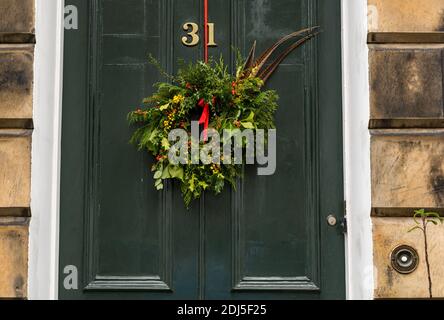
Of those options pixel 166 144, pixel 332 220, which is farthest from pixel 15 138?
pixel 332 220

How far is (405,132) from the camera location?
4797 millimetres

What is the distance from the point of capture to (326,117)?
5.22 m

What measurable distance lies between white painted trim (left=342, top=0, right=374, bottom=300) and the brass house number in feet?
2.92

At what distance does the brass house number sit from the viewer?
17.3ft

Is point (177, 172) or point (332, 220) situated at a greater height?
point (177, 172)

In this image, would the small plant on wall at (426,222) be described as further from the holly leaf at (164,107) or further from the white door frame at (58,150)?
the holly leaf at (164,107)

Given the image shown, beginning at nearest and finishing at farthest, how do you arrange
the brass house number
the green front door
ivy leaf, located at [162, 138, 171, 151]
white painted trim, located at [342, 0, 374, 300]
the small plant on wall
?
the small plant on wall < white painted trim, located at [342, 0, 374, 300] < ivy leaf, located at [162, 138, 171, 151] < the green front door < the brass house number

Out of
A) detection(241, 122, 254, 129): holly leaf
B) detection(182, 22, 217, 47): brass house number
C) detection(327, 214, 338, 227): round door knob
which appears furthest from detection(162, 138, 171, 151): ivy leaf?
detection(327, 214, 338, 227): round door knob

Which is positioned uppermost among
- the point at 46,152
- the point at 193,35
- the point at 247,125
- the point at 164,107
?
the point at 193,35

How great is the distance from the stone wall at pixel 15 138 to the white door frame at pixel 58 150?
0.05 m

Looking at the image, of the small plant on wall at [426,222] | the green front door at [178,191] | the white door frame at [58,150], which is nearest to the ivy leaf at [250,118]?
the green front door at [178,191]

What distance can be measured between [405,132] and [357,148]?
1.08 feet

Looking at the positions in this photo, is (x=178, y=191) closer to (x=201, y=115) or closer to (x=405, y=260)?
(x=201, y=115)

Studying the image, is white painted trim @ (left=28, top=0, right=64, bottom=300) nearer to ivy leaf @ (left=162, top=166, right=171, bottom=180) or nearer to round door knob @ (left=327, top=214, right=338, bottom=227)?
ivy leaf @ (left=162, top=166, right=171, bottom=180)
